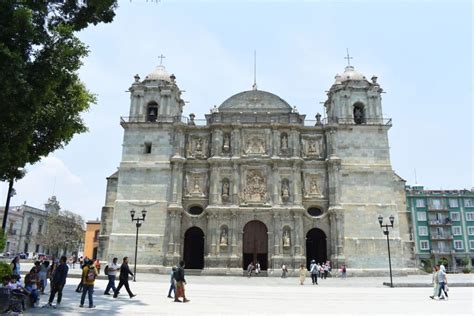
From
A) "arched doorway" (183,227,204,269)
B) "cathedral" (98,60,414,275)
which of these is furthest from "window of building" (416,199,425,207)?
"arched doorway" (183,227,204,269)

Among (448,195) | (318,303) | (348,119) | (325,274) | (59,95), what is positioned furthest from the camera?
(448,195)

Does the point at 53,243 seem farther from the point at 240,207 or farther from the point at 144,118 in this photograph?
the point at 240,207

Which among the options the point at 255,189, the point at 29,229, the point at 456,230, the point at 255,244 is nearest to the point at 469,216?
the point at 456,230

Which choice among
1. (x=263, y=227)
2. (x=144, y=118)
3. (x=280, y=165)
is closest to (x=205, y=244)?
(x=263, y=227)

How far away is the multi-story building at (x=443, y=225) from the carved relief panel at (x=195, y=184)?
117 ft

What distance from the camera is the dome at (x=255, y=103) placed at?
3472 cm

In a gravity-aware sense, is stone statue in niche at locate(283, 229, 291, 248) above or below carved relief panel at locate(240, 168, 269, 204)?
below

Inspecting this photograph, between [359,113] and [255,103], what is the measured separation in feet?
32.1

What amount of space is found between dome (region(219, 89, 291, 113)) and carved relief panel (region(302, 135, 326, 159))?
3.31 meters

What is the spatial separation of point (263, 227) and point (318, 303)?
18.8 m

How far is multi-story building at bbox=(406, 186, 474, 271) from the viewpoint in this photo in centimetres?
5300

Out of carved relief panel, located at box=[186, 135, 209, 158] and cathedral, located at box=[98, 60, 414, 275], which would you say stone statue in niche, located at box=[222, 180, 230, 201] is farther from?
carved relief panel, located at box=[186, 135, 209, 158]

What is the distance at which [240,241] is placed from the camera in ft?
101

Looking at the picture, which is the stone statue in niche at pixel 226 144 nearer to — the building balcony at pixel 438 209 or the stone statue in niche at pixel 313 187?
the stone statue in niche at pixel 313 187
